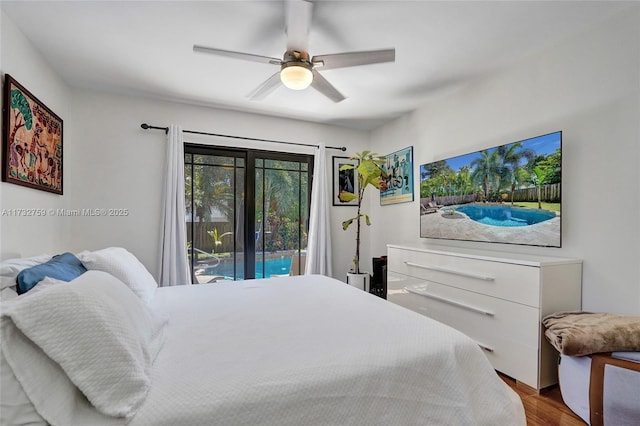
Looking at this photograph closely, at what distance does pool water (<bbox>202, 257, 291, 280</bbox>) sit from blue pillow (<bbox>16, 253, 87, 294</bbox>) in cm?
189

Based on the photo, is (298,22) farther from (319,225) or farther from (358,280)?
(358,280)

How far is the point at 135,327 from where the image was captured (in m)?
1.10

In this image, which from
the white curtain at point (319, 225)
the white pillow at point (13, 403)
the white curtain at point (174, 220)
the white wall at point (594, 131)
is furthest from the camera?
the white curtain at point (319, 225)

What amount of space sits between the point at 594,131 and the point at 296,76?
1986 mm

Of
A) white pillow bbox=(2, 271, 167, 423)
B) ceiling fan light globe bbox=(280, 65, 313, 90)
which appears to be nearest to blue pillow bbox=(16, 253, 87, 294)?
white pillow bbox=(2, 271, 167, 423)

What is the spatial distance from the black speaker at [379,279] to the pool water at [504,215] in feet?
4.03

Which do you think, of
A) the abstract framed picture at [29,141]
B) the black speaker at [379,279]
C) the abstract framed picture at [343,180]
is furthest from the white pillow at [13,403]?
the abstract framed picture at [343,180]

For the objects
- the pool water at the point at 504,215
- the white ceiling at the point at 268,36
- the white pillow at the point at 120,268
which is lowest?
the white pillow at the point at 120,268

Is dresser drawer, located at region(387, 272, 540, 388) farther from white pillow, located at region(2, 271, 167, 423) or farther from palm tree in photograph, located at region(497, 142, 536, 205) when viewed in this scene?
white pillow, located at region(2, 271, 167, 423)

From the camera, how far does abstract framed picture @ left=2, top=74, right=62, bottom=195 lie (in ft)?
6.14

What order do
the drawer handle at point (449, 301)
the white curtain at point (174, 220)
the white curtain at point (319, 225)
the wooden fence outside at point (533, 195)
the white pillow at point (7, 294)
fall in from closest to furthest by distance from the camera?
the white pillow at point (7, 294) < the wooden fence outside at point (533, 195) < the drawer handle at point (449, 301) < the white curtain at point (174, 220) < the white curtain at point (319, 225)

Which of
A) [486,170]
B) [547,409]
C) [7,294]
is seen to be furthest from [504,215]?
[7,294]

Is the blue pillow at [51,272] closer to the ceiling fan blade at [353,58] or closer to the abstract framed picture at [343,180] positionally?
the ceiling fan blade at [353,58]

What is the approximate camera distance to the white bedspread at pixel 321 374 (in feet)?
3.00
